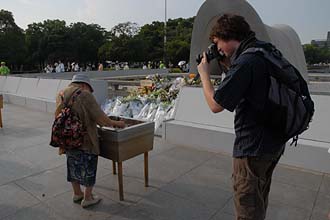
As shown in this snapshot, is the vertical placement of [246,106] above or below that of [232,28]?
below

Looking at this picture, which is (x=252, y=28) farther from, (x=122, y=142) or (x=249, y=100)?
(x=249, y=100)

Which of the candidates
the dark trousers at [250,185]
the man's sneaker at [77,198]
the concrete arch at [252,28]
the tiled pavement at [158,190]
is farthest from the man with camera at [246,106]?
the concrete arch at [252,28]

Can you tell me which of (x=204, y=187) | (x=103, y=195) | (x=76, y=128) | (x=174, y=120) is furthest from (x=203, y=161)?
(x=76, y=128)

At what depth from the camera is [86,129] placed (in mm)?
3150

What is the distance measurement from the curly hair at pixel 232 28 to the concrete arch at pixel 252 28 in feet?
33.2

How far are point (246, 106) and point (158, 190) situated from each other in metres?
2.30

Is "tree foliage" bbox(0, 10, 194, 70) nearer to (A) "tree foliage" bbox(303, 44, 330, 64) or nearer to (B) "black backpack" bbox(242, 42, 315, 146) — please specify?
(A) "tree foliage" bbox(303, 44, 330, 64)

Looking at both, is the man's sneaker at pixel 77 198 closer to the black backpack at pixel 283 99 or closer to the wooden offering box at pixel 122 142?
the wooden offering box at pixel 122 142

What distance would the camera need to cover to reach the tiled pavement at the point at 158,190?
3197mm

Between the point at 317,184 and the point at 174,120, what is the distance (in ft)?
9.84

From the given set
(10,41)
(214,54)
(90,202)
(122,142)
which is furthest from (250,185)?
(10,41)

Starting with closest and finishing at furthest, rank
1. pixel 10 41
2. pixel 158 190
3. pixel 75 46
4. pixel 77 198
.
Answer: pixel 77 198 → pixel 158 190 → pixel 10 41 → pixel 75 46

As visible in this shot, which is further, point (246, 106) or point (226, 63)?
point (226, 63)

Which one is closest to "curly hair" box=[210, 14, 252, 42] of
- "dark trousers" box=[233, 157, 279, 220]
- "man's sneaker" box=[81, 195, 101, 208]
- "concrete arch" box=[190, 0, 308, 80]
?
"dark trousers" box=[233, 157, 279, 220]
